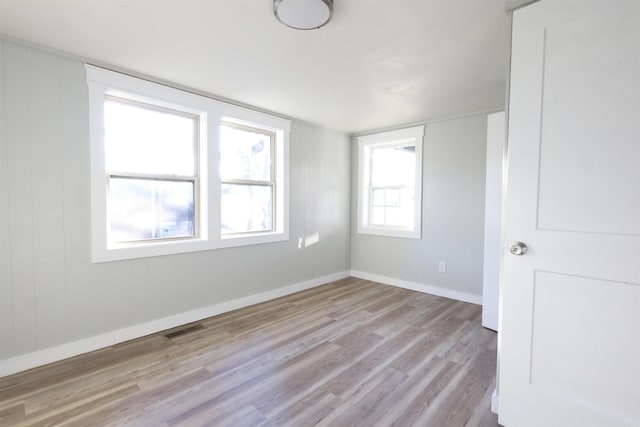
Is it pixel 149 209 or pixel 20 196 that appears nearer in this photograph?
pixel 20 196

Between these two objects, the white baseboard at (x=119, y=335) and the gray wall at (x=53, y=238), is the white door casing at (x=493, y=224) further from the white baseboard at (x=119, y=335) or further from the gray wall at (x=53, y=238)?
the gray wall at (x=53, y=238)

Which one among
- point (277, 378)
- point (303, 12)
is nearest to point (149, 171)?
point (303, 12)

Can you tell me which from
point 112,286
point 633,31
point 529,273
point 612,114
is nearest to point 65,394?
point 112,286

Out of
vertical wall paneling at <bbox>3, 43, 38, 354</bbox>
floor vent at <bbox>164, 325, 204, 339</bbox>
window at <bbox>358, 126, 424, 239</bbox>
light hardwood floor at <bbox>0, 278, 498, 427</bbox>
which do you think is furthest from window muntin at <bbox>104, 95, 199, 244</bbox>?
window at <bbox>358, 126, 424, 239</bbox>

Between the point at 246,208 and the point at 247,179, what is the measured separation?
0.36 m

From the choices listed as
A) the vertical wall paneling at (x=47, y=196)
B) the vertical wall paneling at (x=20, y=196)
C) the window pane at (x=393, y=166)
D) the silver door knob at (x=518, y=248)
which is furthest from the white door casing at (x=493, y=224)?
the vertical wall paneling at (x=20, y=196)

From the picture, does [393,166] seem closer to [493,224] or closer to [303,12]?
[493,224]

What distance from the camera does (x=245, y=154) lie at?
3.58 m

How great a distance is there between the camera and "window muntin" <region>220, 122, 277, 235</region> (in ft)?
11.1

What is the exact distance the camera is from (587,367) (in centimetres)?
138

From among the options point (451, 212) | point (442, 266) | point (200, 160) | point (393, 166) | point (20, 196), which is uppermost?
point (393, 166)

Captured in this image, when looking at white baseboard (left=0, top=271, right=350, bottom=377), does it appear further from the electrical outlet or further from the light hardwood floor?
the electrical outlet

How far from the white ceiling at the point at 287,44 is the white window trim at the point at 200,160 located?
0.14m

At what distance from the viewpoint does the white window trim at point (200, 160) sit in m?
2.38
